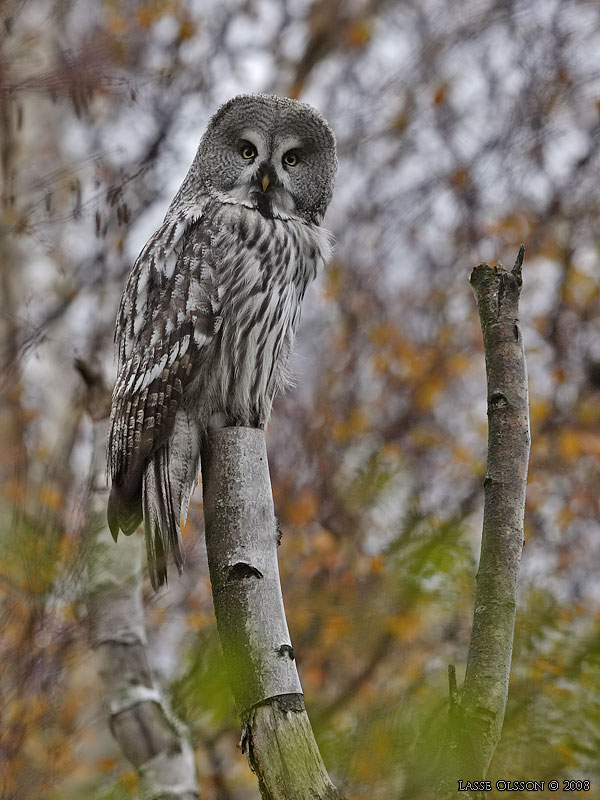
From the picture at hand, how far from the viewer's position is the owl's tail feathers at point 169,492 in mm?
2254

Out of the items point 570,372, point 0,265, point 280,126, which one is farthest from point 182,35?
point 280,126

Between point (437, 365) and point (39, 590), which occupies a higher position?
point (437, 365)

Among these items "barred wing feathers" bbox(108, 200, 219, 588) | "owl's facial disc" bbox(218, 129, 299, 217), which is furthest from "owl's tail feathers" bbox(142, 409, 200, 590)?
"owl's facial disc" bbox(218, 129, 299, 217)

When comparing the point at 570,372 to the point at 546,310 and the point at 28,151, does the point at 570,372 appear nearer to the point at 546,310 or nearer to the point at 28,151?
the point at 546,310

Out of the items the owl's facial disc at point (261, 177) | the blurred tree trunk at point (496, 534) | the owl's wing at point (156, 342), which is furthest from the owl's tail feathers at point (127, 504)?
the blurred tree trunk at point (496, 534)

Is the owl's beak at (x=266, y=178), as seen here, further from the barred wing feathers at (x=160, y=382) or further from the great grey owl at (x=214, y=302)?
the barred wing feathers at (x=160, y=382)

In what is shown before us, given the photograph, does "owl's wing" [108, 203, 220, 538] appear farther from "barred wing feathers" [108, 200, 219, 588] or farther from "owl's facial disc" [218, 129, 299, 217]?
"owl's facial disc" [218, 129, 299, 217]

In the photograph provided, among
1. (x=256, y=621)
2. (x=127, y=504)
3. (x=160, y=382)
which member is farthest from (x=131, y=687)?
(x=256, y=621)

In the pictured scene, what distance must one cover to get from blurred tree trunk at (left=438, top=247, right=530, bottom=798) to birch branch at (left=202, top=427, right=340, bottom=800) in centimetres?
22

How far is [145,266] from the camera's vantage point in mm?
2701

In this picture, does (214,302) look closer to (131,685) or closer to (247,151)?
(247,151)

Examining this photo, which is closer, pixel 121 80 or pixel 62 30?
pixel 121 80

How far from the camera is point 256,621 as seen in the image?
157 centimetres

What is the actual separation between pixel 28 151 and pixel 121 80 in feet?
17.5
